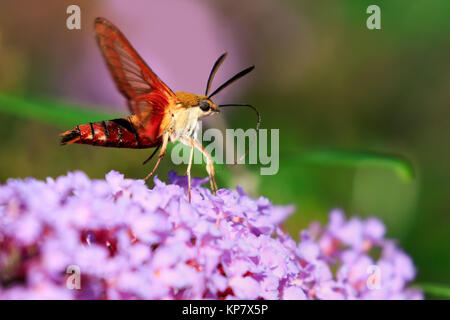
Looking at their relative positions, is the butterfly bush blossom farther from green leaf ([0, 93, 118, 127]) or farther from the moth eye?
green leaf ([0, 93, 118, 127])

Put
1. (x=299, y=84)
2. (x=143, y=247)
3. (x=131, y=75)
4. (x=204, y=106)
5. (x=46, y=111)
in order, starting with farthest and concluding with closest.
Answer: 1. (x=299, y=84)
2. (x=46, y=111)
3. (x=204, y=106)
4. (x=131, y=75)
5. (x=143, y=247)

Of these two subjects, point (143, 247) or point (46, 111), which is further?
point (46, 111)

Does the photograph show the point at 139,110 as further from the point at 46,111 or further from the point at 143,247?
the point at 46,111

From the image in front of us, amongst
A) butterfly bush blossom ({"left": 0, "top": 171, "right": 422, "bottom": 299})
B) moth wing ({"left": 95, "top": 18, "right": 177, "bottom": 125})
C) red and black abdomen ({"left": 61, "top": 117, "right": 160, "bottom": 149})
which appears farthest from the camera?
red and black abdomen ({"left": 61, "top": 117, "right": 160, "bottom": 149})

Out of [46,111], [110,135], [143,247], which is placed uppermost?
[46,111]

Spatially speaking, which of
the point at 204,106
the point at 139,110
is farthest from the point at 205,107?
the point at 139,110

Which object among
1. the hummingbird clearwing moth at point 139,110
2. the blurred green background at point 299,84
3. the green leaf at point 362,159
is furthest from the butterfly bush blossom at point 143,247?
the blurred green background at point 299,84

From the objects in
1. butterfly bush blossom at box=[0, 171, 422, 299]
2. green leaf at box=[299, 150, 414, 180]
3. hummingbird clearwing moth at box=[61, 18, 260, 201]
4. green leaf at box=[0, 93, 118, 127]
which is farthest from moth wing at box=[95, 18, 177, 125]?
green leaf at box=[299, 150, 414, 180]

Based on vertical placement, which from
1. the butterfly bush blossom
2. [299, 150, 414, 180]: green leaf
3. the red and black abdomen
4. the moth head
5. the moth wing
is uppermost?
the moth wing
